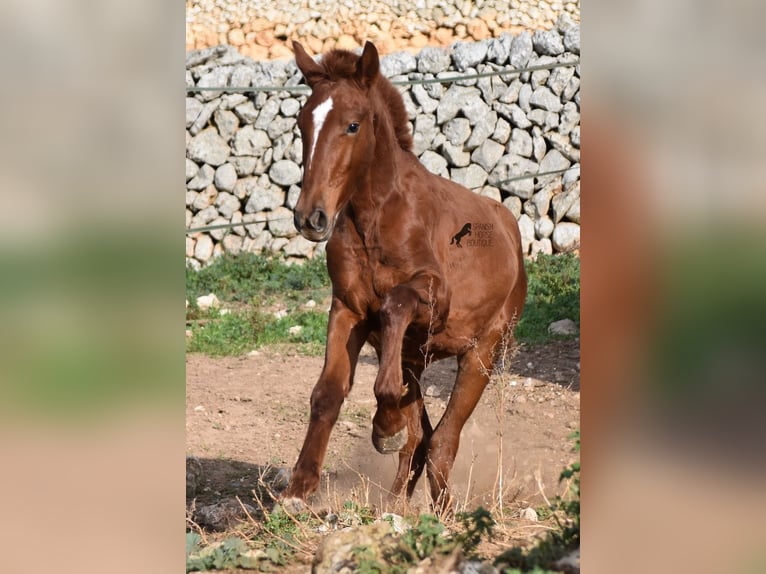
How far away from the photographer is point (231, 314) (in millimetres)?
8766

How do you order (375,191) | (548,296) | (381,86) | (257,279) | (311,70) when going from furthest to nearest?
(257,279) < (548,296) < (381,86) < (375,191) < (311,70)

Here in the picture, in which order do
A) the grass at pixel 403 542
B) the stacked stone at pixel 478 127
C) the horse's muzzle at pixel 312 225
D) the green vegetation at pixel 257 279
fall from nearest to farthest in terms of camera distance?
the grass at pixel 403 542 → the horse's muzzle at pixel 312 225 → the stacked stone at pixel 478 127 → the green vegetation at pixel 257 279

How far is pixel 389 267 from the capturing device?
432 cm

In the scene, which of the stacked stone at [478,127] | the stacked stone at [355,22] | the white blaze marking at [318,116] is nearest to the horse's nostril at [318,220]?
the white blaze marking at [318,116]

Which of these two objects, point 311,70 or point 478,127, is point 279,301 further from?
point 311,70

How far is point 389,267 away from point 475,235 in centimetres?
89

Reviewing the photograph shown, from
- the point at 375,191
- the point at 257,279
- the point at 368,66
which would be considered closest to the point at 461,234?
the point at 375,191

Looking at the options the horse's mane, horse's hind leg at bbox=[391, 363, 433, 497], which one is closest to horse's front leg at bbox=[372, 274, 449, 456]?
horse's hind leg at bbox=[391, 363, 433, 497]

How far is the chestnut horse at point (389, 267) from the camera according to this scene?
13.1ft

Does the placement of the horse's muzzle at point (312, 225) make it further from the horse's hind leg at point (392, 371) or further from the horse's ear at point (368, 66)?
the horse's ear at point (368, 66)

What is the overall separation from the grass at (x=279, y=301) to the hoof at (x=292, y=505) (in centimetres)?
423

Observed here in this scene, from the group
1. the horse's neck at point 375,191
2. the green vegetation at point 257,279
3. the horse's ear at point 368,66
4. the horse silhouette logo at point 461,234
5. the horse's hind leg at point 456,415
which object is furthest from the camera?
the green vegetation at point 257,279
